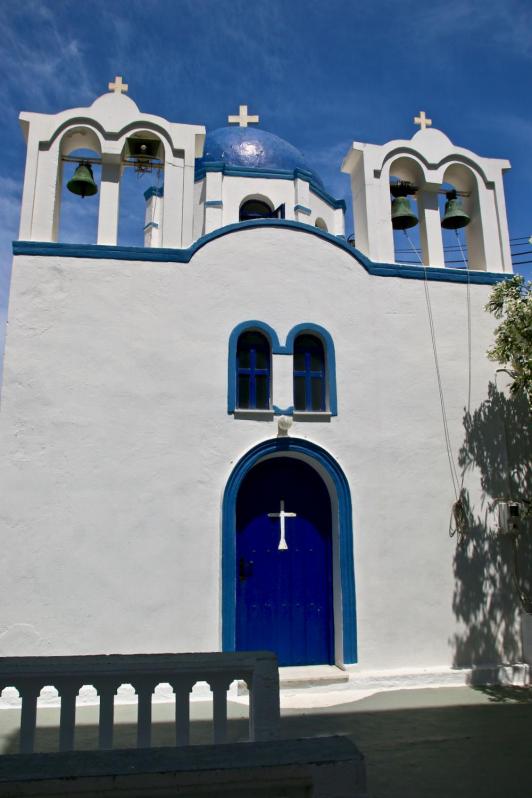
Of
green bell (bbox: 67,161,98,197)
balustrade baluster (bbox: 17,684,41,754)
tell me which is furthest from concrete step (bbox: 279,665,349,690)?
green bell (bbox: 67,161,98,197)

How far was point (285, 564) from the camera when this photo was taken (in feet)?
22.4

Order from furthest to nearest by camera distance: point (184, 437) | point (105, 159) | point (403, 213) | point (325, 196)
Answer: point (325, 196) < point (403, 213) < point (105, 159) < point (184, 437)

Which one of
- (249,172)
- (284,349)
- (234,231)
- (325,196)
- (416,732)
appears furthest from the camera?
(325,196)

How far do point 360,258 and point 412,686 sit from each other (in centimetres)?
469

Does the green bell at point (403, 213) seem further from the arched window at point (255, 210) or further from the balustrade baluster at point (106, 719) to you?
the balustrade baluster at point (106, 719)

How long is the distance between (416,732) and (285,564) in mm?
2098

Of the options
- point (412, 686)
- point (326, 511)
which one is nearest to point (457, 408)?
point (326, 511)

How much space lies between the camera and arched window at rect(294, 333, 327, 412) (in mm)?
7156

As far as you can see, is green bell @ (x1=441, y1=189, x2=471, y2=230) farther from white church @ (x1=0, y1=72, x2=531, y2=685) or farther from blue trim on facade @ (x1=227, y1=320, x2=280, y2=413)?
blue trim on facade @ (x1=227, y1=320, x2=280, y2=413)

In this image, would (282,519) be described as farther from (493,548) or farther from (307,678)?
(493,548)

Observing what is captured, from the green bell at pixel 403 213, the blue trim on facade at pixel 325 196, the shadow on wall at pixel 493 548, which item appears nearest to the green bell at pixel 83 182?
the green bell at pixel 403 213

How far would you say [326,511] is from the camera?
7.07 meters

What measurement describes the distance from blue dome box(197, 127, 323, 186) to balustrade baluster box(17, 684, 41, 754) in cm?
950

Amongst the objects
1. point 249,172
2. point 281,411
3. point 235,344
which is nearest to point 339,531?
point 281,411
